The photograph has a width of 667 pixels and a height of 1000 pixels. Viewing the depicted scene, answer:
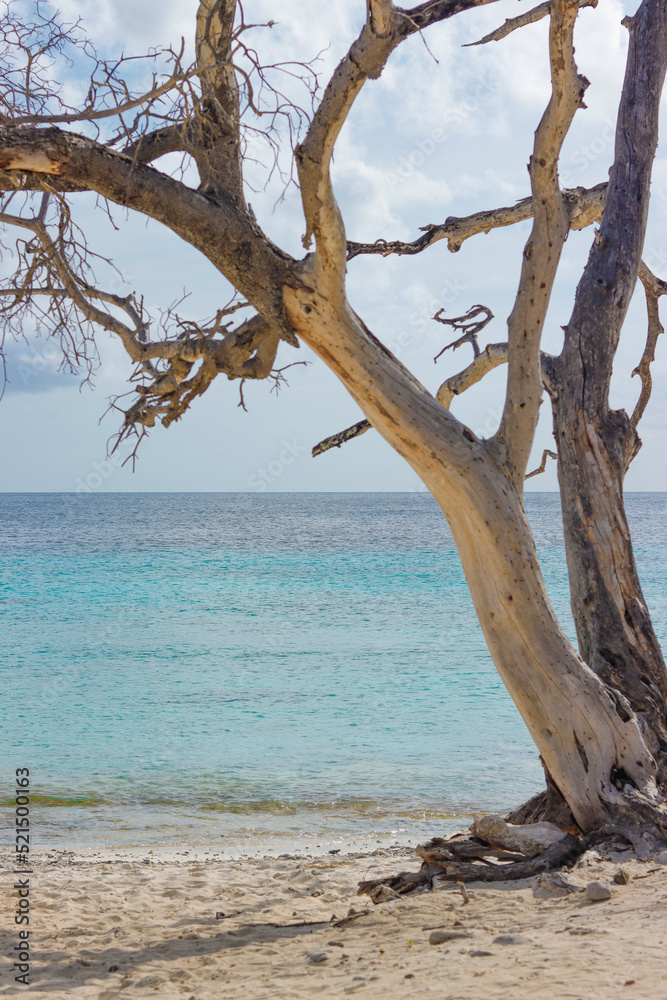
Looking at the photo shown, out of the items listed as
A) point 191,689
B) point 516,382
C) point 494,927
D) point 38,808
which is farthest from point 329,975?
point 191,689

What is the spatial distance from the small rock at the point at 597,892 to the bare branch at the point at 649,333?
11.1 ft

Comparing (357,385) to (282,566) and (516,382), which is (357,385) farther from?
(282,566)

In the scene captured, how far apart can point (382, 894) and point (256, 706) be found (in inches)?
284

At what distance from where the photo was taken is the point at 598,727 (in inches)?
149

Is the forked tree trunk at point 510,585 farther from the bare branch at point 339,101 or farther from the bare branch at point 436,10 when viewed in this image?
the bare branch at point 436,10

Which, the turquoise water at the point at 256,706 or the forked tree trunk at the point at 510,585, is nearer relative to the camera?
the forked tree trunk at the point at 510,585

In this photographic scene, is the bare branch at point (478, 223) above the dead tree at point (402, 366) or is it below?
above

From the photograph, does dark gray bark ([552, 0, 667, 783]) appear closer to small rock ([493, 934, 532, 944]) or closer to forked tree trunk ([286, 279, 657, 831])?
forked tree trunk ([286, 279, 657, 831])

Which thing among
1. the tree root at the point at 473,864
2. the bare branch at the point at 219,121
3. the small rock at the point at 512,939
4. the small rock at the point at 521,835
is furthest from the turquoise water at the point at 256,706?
the bare branch at the point at 219,121

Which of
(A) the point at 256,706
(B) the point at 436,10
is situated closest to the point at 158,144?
(B) the point at 436,10

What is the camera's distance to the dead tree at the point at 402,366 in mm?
3480

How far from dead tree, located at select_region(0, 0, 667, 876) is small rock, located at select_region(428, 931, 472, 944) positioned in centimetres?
100

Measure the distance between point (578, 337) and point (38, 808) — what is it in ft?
20.1

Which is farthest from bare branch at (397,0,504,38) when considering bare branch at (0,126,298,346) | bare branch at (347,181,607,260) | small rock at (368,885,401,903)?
small rock at (368,885,401,903)
